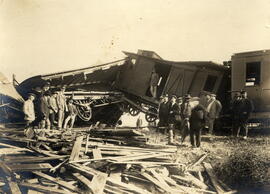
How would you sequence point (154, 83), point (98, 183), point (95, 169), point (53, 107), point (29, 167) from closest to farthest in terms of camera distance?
point (98, 183) < point (29, 167) < point (95, 169) < point (53, 107) < point (154, 83)

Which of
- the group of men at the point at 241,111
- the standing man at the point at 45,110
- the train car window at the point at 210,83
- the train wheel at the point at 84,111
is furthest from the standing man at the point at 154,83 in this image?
the standing man at the point at 45,110

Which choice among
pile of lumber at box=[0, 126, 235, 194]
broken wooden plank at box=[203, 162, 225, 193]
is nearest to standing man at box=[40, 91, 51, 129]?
pile of lumber at box=[0, 126, 235, 194]

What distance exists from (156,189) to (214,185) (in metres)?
1.41

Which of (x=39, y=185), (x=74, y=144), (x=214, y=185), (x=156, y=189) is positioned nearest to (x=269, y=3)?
(x=214, y=185)

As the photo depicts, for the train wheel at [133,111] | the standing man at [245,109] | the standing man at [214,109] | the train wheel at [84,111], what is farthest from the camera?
the train wheel at [133,111]

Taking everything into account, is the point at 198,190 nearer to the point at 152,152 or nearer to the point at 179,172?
the point at 179,172

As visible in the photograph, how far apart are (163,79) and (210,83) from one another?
259 centimetres

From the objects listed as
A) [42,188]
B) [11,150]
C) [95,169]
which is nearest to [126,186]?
[95,169]

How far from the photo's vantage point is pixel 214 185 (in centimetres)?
611

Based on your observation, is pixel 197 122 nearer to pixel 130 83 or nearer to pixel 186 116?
pixel 186 116

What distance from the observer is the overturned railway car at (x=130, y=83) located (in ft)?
38.2

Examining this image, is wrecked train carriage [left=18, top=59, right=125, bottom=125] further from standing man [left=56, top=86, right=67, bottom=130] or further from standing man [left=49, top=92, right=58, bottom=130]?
standing man [left=49, top=92, right=58, bottom=130]

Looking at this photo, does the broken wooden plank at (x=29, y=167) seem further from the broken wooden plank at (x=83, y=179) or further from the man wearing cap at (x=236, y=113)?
the man wearing cap at (x=236, y=113)

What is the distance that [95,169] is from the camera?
20.3ft
